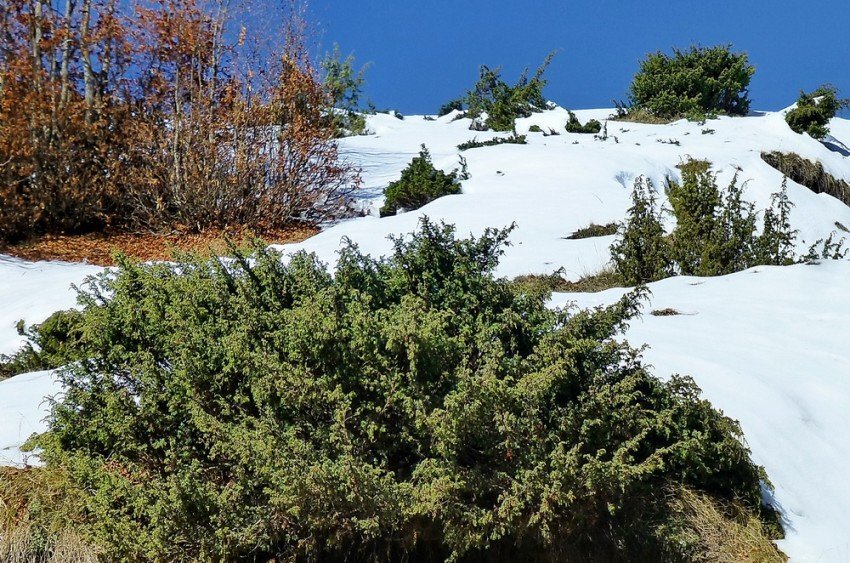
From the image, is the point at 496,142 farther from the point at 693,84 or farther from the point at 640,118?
the point at 693,84

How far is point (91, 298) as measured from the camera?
13.3 ft

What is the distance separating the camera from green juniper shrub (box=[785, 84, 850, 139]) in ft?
61.2

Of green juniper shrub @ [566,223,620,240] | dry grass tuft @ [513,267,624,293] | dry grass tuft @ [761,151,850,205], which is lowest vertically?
dry grass tuft @ [513,267,624,293]

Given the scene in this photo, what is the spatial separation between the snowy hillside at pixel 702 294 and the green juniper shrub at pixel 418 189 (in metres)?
0.39

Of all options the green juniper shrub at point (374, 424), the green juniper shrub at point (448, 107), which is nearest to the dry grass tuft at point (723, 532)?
the green juniper shrub at point (374, 424)

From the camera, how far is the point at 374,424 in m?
3.12

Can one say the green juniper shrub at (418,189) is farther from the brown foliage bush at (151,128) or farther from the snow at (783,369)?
the snow at (783,369)

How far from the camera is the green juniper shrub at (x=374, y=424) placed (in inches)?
119

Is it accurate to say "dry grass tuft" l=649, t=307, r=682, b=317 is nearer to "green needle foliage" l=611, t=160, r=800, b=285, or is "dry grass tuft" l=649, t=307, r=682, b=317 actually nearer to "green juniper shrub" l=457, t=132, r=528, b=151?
"green needle foliage" l=611, t=160, r=800, b=285

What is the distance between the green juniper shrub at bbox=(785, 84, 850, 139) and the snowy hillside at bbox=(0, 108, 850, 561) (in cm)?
176

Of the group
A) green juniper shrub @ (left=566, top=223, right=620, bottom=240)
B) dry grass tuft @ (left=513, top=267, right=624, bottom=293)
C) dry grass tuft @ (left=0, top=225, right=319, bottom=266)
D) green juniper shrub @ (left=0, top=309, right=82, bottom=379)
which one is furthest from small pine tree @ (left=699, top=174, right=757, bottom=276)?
green juniper shrub @ (left=0, top=309, right=82, bottom=379)

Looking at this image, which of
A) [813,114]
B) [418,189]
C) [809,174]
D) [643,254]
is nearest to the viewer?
[643,254]

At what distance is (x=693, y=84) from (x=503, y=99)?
549 cm

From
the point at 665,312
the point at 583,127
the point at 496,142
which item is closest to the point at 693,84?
the point at 583,127
